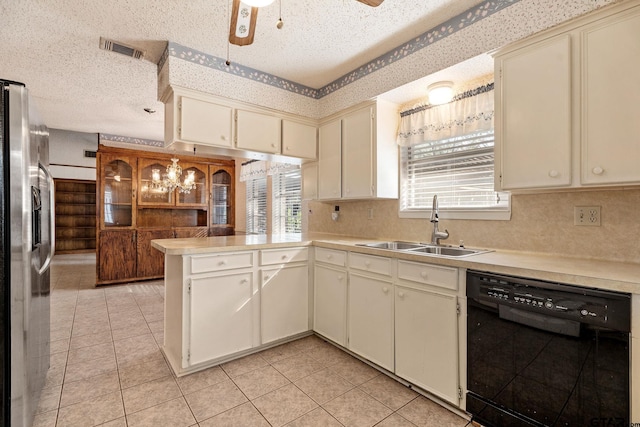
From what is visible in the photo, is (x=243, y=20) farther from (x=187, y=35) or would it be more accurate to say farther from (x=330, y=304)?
(x=330, y=304)

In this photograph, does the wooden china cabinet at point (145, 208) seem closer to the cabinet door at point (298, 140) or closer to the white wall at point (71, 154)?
the white wall at point (71, 154)

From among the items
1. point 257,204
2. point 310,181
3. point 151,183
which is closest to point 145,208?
point 151,183

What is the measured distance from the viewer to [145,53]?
284 centimetres

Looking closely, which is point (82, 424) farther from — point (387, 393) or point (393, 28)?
point (393, 28)

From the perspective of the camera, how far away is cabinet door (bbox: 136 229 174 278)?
5246 millimetres

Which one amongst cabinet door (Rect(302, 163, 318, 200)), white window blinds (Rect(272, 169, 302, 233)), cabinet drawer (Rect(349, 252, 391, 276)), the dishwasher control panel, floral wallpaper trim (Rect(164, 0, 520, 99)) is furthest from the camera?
white window blinds (Rect(272, 169, 302, 233))

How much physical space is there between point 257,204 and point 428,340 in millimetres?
4220

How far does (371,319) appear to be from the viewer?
236 centimetres

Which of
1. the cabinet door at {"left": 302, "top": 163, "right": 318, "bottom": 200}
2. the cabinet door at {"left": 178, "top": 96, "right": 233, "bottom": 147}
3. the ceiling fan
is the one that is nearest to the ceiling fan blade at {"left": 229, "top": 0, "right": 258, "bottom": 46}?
the ceiling fan

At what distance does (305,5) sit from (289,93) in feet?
3.96

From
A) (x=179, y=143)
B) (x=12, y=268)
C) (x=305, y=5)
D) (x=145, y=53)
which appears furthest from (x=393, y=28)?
(x=12, y=268)

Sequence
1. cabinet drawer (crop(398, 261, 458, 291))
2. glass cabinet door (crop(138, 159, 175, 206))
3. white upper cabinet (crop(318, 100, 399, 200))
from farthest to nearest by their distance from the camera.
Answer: glass cabinet door (crop(138, 159, 175, 206)) → white upper cabinet (crop(318, 100, 399, 200)) → cabinet drawer (crop(398, 261, 458, 291))

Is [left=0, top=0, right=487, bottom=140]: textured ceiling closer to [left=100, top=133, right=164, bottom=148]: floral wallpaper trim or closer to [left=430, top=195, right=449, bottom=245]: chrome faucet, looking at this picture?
[left=430, top=195, right=449, bottom=245]: chrome faucet

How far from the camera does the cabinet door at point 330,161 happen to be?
129 inches
